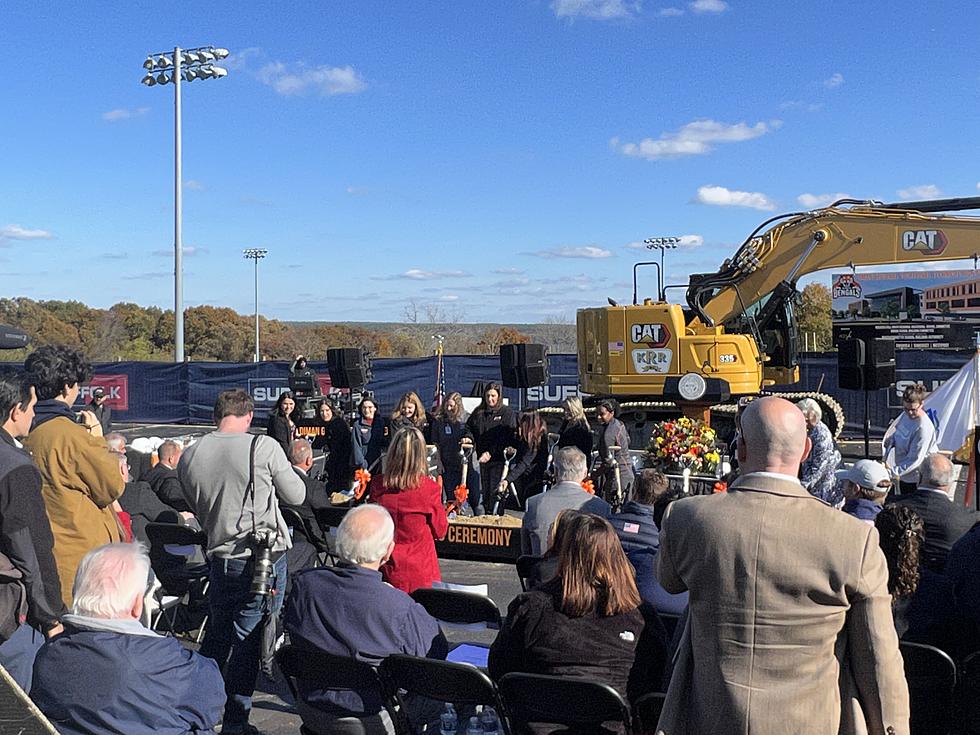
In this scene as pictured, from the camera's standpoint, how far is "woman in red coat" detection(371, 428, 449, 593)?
5395 mm

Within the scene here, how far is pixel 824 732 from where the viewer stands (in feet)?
8.43

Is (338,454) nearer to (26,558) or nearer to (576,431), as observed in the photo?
(576,431)

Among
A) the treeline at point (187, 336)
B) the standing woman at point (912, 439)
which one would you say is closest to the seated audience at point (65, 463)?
the standing woman at point (912, 439)

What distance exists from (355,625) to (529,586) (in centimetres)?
104

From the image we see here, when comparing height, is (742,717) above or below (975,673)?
above

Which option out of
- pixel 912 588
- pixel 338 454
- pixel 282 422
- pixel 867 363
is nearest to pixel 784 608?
pixel 912 588

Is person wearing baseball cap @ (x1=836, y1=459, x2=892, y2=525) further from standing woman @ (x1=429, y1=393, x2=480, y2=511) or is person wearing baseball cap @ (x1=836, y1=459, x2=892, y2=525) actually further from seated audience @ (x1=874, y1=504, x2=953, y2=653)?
standing woman @ (x1=429, y1=393, x2=480, y2=511)

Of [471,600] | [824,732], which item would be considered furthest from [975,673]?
[471,600]

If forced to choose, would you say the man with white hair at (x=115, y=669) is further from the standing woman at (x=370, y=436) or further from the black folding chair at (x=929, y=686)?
the standing woman at (x=370, y=436)

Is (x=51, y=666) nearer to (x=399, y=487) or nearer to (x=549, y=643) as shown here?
(x=549, y=643)

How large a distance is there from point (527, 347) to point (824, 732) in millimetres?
10997

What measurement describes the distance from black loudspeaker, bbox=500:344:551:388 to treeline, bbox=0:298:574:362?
28780 millimetres

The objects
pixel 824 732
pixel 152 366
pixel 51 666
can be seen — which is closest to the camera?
pixel 824 732

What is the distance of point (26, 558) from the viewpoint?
12.3 feet
